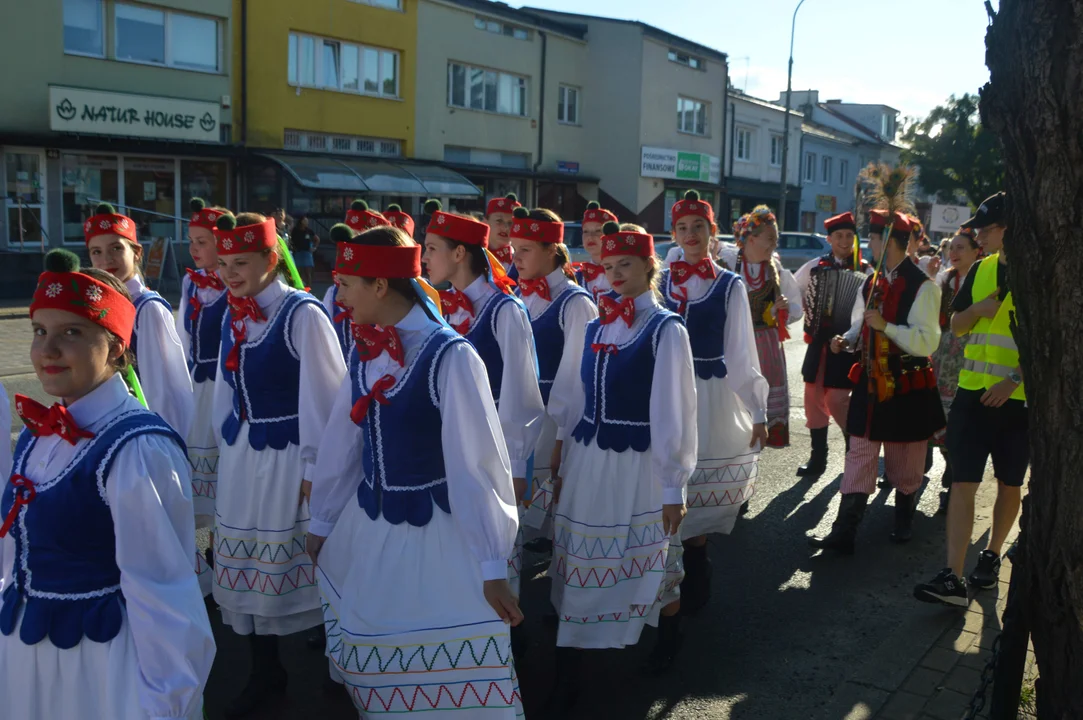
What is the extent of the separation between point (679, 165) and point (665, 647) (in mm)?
37367

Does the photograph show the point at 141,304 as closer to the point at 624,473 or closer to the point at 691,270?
the point at 624,473

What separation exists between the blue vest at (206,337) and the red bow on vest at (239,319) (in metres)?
1.28

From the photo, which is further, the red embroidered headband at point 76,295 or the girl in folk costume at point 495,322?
the girl in folk costume at point 495,322

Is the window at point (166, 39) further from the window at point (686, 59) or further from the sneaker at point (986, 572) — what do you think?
the sneaker at point (986, 572)

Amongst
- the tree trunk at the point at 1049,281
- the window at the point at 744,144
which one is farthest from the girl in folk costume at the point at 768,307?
the window at the point at 744,144

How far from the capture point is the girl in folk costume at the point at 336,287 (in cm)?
451

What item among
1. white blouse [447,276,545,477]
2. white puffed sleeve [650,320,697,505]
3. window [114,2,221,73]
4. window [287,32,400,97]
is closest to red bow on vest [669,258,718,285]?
white blouse [447,276,545,477]

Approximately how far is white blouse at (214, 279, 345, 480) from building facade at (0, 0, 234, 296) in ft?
61.3

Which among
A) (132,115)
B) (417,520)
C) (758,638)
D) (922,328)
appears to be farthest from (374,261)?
(132,115)

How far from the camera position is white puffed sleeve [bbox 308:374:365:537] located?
374 centimetres

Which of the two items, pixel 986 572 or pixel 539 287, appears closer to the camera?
pixel 986 572

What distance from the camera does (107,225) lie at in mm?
5746

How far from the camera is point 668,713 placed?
449 centimetres

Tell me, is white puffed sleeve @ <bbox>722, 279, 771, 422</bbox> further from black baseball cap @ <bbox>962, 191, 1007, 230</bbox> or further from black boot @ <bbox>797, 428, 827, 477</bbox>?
black boot @ <bbox>797, 428, 827, 477</bbox>
